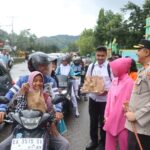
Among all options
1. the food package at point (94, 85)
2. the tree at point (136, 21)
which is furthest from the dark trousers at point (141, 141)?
the tree at point (136, 21)

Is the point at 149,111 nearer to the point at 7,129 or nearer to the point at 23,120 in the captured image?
the point at 23,120

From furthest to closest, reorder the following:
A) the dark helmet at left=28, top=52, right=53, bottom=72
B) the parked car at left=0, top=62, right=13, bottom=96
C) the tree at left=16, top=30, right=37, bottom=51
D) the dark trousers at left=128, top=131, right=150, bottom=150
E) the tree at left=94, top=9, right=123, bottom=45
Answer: the tree at left=16, top=30, right=37, bottom=51, the tree at left=94, top=9, right=123, bottom=45, the parked car at left=0, top=62, right=13, bottom=96, the dark helmet at left=28, top=52, right=53, bottom=72, the dark trousers at left=128, top=131, right=150, bottom=150

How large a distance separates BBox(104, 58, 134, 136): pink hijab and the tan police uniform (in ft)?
3.64

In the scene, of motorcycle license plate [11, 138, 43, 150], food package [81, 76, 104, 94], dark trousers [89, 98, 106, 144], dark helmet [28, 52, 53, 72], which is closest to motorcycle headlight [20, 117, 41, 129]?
motorcycle license plate [11, 138, 43, 150]

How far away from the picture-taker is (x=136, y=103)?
4.06 m

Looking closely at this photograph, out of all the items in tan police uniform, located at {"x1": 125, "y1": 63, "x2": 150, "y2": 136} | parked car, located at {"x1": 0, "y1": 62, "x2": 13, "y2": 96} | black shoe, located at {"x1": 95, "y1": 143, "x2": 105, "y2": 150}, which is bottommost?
black shoe, located at {"x1": 95, "y1": 143, "x2": 105, "y2": 150}

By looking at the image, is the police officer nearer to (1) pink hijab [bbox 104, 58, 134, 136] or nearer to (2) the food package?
(1) pink hijab [bbox 104, 58, 134, 136]

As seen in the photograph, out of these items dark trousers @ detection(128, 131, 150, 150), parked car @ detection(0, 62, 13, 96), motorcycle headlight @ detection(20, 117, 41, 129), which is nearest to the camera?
motorcycle headlight @ detection(20, 117, 41, 129)

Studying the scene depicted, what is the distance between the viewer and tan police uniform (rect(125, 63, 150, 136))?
13.0 ft

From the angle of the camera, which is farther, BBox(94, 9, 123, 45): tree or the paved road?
BBox(94, 9, 123, 45): tree

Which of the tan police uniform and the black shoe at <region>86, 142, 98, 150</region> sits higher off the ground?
the tan police uniform

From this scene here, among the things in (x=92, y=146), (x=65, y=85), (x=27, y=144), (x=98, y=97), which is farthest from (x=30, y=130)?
(x=65, y=85)

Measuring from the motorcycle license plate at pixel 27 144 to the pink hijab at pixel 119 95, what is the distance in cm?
157

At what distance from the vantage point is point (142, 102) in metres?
4.02
